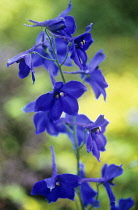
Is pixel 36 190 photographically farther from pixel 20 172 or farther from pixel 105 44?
pixel 105 44

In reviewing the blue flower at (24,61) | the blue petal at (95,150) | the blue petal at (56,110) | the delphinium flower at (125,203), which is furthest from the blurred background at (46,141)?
the blue flower at (24,61)

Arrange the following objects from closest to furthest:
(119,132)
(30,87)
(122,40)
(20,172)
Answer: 1. (20,172)
2. (119,132)
3. (30,87)
4. (122,40)

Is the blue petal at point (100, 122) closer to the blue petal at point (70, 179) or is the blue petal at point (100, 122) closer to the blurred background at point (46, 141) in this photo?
the blue petal at point (70, 179)

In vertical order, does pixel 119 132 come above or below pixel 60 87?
above

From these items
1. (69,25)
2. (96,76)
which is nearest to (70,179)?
(96,76)

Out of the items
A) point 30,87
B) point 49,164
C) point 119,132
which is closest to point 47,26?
point 49,164

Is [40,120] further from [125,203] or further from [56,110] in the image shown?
[125,203]
